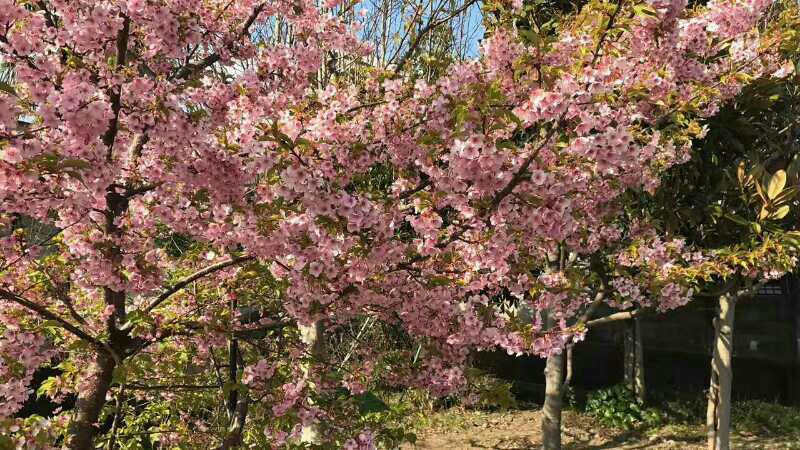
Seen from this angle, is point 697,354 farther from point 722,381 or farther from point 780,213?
point 780,213

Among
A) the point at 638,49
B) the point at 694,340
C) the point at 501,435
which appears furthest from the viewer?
the point at 694,340

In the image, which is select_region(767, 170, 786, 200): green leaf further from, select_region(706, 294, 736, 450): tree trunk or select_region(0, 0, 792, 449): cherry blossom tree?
select_region(706, 294, 736, 450): tree trunk

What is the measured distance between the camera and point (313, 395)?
138 inches

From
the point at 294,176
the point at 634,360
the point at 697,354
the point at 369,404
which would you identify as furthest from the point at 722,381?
the point at 294,176

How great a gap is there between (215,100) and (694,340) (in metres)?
11.0

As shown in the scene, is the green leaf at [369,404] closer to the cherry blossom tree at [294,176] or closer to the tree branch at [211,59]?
the cherry blossom tree at [294,176]

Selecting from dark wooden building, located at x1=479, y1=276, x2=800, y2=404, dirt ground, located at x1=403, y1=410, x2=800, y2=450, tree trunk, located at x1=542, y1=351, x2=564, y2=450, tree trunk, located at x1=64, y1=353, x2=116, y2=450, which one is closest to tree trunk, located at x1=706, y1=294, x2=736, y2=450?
dirt ground, located at x1=403, y1=410, x2=800, y2=450

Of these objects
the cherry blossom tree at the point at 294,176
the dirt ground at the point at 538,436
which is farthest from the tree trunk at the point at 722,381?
the cherry blossom tree at the point at 294,176

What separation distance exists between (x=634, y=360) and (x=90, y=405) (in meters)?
9.03

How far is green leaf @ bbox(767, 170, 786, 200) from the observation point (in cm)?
463

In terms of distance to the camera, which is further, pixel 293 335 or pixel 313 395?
pixel 293 335

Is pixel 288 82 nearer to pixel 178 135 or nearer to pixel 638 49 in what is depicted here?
pixel 178 135

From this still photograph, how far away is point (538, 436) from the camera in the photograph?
8836 millimetres

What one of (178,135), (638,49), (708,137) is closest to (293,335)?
(178,135)
